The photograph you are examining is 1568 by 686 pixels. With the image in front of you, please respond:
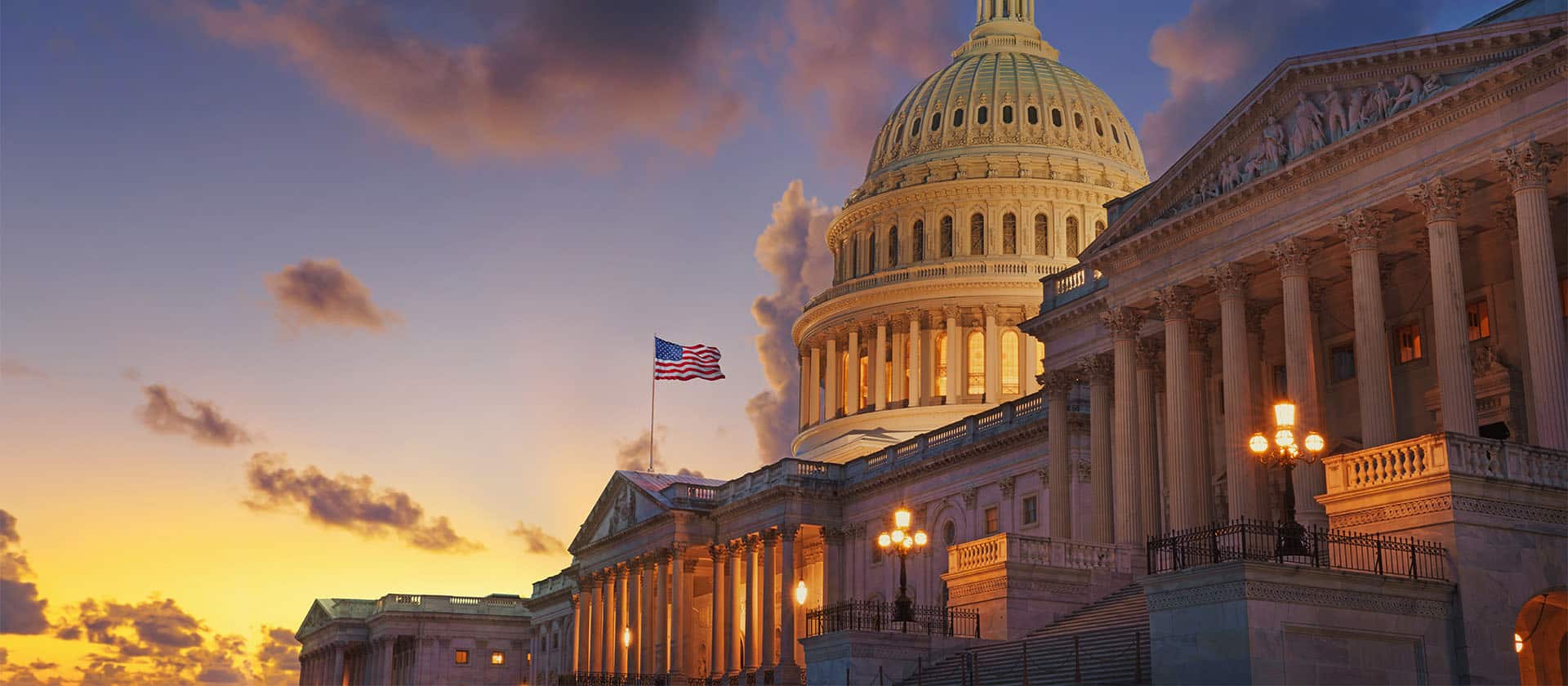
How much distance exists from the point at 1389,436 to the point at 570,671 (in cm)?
7478

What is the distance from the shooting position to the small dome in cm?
11100

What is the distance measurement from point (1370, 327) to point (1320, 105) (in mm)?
5880

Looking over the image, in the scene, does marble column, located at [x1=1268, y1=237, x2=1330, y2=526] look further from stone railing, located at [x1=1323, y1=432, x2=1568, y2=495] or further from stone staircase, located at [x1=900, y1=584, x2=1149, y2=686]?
stone railing, located at [x1=1323, y1=432, x2=1568, y2=495]

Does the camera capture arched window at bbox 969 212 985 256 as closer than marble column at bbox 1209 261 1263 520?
No

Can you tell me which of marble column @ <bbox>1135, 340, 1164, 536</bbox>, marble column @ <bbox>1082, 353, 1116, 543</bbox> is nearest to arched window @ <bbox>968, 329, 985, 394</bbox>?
marble column @ <bbox>1082, 353, 1116, 543</bbox>

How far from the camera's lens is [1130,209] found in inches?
1953

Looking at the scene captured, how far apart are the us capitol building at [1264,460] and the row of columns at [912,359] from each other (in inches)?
839

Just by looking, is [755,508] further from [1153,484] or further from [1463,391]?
[1463,391]

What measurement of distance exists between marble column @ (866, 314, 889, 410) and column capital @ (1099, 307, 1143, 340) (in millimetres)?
56159

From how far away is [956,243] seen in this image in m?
108

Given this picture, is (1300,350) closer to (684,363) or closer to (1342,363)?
(1342,363)

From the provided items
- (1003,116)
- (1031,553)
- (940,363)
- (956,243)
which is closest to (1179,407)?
(1031,553)

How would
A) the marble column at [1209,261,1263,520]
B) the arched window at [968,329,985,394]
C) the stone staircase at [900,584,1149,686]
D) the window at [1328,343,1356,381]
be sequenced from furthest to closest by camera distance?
the arched window at [968,329,985,394], the window at [1328,343,1356,381], the marble column at [1209,261,1263,520], the stone staircase at [900,584,1149,686]

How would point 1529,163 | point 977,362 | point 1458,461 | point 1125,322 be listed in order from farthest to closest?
point 977,362, point 1125,322, point 1529,163, point 1458,461
